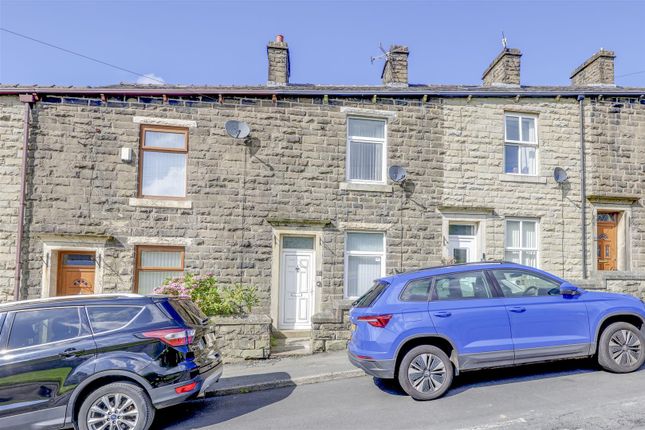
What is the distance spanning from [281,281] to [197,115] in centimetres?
459

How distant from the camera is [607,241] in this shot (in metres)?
11.6

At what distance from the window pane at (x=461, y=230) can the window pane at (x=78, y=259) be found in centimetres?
893

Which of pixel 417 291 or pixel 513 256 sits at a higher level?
pixel 513 256

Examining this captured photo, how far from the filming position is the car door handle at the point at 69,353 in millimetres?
4828

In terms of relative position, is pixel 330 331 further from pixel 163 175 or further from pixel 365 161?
pixel 163 175

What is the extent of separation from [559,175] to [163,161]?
10265mm

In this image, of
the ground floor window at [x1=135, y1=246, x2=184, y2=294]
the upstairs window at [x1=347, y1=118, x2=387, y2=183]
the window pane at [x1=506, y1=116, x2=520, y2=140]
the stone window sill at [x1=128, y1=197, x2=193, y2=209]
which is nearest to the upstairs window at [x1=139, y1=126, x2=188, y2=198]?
the stone window sill at [x1=128, y1=197, x2=193, y2=209]

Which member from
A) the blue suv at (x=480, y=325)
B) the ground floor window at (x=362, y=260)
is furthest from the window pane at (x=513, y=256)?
the blue suv at (x=480, y=325)

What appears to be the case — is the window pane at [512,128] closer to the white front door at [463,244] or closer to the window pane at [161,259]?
the white front door at [463,244]

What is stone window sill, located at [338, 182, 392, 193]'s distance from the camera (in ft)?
35.1

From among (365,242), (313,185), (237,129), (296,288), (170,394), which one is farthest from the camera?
(365,242)

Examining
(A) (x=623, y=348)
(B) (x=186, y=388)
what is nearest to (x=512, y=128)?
(A) (x=623, y=348)

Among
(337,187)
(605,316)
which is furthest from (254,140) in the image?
(605,316)

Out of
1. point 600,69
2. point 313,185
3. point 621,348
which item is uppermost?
point 600,69
